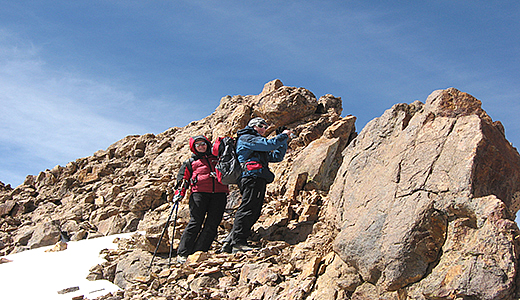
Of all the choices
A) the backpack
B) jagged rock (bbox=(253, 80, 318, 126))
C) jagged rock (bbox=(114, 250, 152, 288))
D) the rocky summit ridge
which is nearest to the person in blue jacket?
the backpack

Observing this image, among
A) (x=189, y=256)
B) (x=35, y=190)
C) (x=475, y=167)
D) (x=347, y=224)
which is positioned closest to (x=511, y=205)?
(x=475, y=167)

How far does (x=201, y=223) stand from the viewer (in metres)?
9.23

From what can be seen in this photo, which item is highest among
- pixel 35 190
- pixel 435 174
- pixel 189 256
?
pixel 35 190

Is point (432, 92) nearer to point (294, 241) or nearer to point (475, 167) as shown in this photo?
point (475, 167)

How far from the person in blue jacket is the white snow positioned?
9.28 ft

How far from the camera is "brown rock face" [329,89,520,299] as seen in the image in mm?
4645

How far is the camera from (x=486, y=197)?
493 cm

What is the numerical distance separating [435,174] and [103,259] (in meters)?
8.15

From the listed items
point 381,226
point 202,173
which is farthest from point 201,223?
point 381,226

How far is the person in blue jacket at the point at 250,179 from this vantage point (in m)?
8.43

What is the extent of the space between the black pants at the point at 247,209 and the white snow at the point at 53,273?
112 inches

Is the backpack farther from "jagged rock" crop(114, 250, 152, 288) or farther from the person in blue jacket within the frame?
"jagged rock" crop(114, 250, 152, 288)

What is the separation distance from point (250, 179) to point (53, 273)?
5188 millimetres

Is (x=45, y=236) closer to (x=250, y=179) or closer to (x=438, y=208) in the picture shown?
(x=250, y=179)
